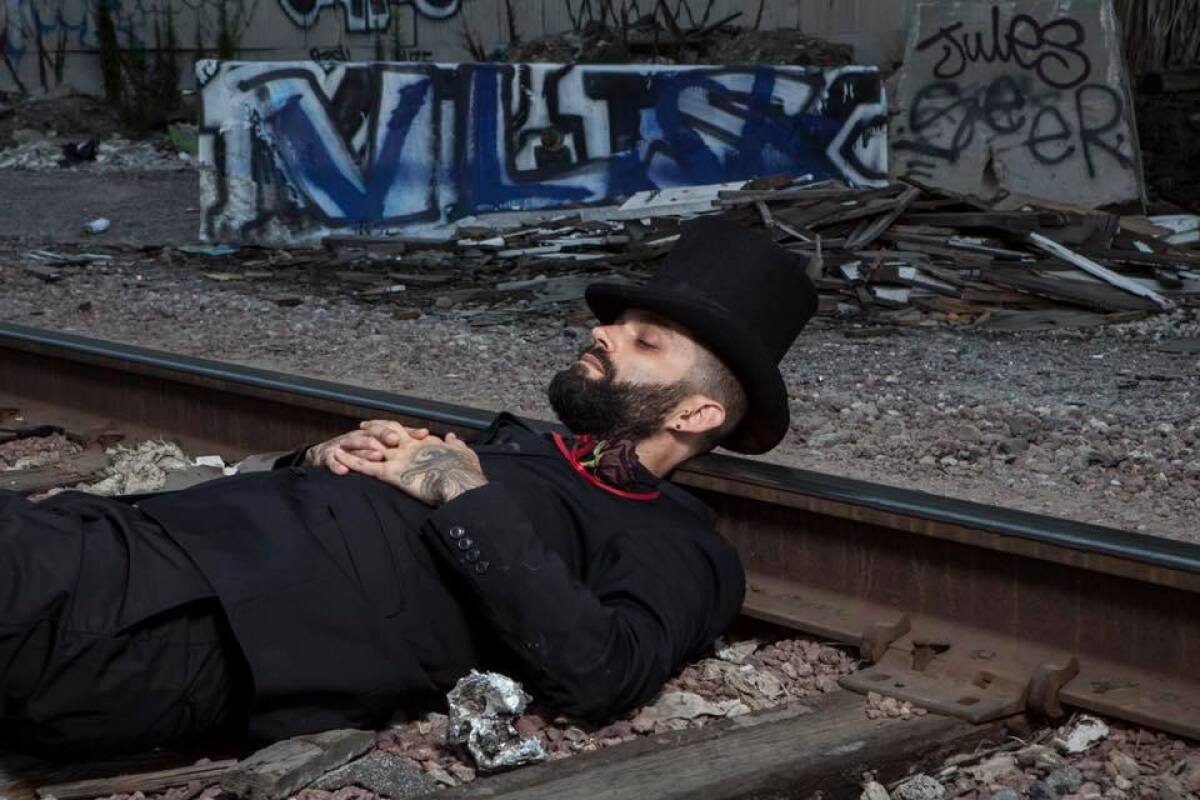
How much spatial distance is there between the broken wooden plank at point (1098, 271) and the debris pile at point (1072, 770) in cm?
772

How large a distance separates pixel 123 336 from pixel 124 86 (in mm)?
17020

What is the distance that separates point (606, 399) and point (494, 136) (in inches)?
465

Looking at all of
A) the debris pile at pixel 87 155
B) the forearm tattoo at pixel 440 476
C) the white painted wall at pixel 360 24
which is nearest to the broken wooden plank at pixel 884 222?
the white painted wall at pixel 360 24

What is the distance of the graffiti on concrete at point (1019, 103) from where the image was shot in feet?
53.2

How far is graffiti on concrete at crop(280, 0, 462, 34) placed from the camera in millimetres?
23344

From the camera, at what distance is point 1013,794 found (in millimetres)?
3162

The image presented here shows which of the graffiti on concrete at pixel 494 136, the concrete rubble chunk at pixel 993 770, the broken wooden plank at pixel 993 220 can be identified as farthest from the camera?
the graffiti on concrete at pixel 494 136

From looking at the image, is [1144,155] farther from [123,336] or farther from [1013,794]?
[1013,794]

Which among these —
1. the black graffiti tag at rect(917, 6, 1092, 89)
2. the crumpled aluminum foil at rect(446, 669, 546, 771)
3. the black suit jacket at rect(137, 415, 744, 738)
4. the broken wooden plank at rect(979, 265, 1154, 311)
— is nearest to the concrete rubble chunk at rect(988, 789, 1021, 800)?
the black suit jacket at rect(137, 415, 744, 738)

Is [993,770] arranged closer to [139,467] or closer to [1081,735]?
[1081,735]

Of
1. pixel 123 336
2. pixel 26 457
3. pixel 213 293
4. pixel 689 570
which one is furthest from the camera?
pixel 213 293

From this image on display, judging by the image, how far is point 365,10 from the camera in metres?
24.0

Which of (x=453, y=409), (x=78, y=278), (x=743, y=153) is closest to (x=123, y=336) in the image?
(x=78, y=278)

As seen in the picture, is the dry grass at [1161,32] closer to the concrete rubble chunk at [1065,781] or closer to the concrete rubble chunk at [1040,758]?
the concrete rubble chunk at [1040,758]
